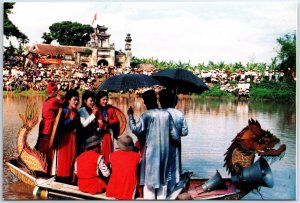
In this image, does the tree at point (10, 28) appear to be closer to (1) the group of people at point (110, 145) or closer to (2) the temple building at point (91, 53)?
(2) the temple building at point (91, 53)

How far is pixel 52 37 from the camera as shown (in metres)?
7.48

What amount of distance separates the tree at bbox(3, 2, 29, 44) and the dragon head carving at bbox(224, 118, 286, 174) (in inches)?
129

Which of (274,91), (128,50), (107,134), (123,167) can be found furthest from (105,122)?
(274,91)

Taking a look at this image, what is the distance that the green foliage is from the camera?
7609mm

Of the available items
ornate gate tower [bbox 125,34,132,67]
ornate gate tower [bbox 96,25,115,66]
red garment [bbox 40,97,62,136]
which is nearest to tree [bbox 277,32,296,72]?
ornate gate tower [bbox 125,34,132,67]

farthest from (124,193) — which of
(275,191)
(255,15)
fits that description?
(255,15)

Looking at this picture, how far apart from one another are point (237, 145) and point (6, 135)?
3.09 m

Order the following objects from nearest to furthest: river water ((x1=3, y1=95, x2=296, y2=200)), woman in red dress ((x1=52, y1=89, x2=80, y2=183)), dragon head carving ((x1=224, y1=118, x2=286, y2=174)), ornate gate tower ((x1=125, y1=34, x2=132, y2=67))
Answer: woman in red dress ((x1=52, y1=89, x2=80, y2=183)) < dragon head carving ((x1=224, y1=118, x2=286, y2=174)) < river water ((x1=3, y1=95, x2=296, y2=200)) < ornate gate tower ((x1=125, y1=34, x2=132, y2=67))

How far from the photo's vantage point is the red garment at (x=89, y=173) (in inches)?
250

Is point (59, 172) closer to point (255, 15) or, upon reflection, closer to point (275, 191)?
point (275, 191)

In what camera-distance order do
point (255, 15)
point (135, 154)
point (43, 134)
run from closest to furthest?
1. point (135, 154)
2. point (43, 134)
3. point (255, 15)

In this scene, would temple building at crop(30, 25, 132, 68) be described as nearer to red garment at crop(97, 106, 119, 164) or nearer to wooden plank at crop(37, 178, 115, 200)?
red garment at crop(97, 106, 119, 164)

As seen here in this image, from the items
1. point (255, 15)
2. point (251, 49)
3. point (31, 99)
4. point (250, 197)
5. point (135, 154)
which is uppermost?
point (255, 15)

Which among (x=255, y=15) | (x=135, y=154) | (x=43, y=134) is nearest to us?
(x=135, y=154)
